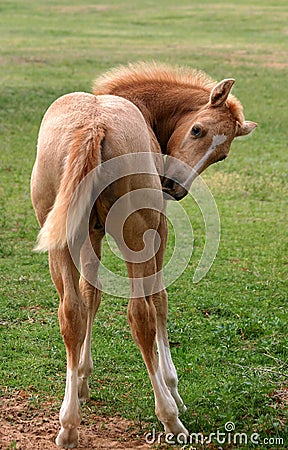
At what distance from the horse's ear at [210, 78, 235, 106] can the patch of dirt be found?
2219mm

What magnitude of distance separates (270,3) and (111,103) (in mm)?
33544

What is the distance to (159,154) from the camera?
16.6ft

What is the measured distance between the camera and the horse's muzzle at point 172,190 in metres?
5.17

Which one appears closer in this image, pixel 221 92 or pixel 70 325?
pixel 70 325


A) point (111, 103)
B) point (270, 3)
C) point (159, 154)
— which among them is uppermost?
point (111, 103)

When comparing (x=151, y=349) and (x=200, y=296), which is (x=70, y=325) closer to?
(x=151, y=349)

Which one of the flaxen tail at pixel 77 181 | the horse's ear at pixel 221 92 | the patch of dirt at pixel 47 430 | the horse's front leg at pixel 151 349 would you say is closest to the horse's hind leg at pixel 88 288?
the patch of dirt at pixel 47 430

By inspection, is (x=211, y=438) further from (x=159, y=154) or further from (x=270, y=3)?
(x=270, y=3)

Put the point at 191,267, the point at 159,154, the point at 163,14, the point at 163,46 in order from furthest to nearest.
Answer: the point at 163,14, the point at 163,46, the point at 191,267, the point at 159,154

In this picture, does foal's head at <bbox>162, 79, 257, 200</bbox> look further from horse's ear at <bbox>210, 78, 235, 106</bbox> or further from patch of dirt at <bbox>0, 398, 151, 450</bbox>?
patch of dirt at <bbox>0, 398, 151, 450</bbox>

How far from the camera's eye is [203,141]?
5.16 meters

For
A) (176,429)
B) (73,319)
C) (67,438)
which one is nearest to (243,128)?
(73,319)

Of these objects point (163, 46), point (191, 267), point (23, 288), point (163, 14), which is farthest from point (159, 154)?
point (163, 14)

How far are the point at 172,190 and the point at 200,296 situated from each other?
2458 mm
